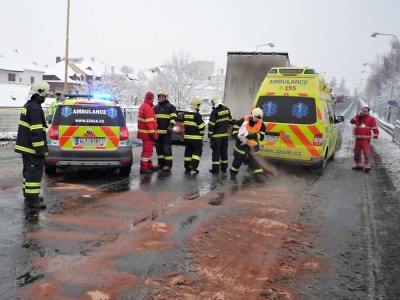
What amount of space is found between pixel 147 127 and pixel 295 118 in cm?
352

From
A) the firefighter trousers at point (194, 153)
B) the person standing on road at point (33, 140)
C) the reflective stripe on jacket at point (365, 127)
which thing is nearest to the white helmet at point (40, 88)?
the person standing on road at point (33, 140)

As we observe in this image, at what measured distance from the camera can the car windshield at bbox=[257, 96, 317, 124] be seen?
914 cm

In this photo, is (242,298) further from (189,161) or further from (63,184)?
(189,161)

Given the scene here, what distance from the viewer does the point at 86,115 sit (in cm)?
757

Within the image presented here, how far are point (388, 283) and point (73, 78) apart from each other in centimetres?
7835

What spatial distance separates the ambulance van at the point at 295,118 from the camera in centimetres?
905

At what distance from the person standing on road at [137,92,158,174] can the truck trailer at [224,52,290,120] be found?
799cm

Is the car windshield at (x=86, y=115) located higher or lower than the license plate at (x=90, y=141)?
higher

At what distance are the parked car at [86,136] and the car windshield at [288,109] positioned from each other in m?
3.70

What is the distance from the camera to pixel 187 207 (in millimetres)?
6188

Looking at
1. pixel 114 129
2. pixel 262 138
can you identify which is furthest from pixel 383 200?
pixel 114 129

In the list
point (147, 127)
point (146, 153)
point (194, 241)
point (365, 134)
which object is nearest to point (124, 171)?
point (146, 153)

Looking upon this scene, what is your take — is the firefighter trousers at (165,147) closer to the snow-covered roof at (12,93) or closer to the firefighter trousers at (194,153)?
the firefighter trousers at (194,153)

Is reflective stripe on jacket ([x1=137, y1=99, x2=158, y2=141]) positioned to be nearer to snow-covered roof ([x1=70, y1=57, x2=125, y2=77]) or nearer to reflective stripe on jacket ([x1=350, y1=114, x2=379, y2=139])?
reflective stripe on jacket ([x1=350, y1=114, x2=379, y2=139])
